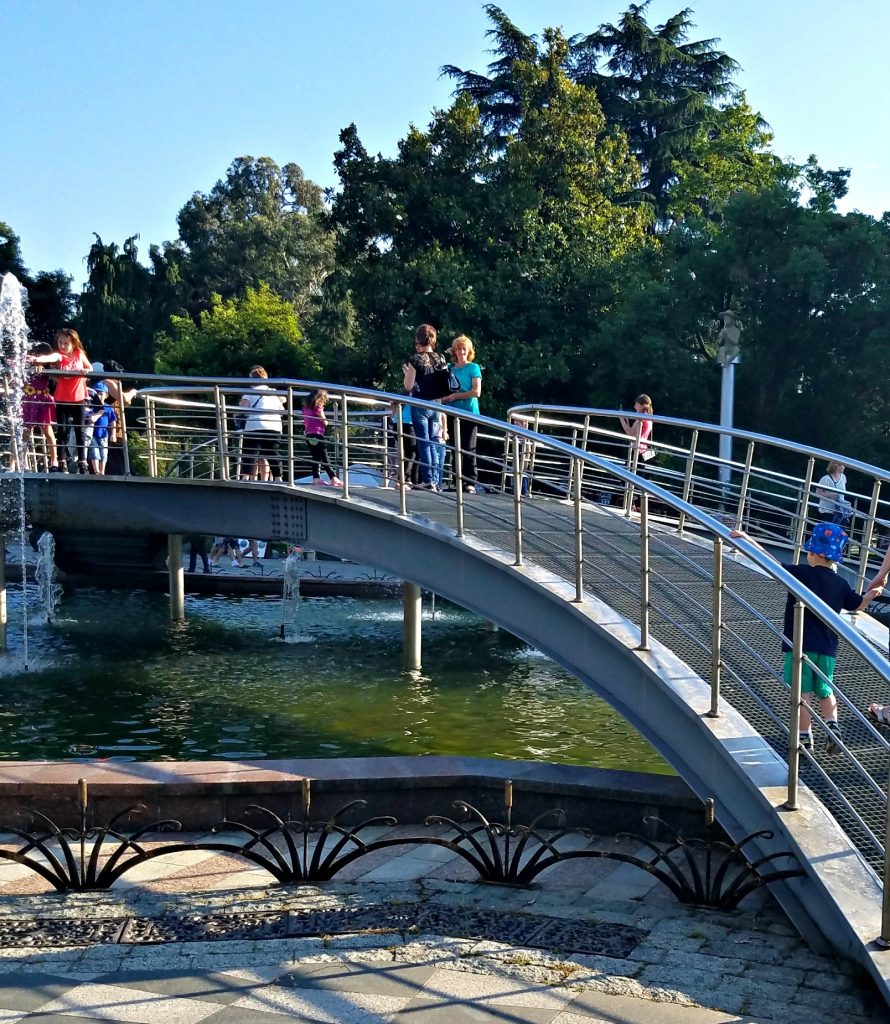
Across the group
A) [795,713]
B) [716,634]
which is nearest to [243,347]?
[716,634]

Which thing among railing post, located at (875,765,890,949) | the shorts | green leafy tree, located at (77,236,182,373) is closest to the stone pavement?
railing post, located at (875,765,890,949)

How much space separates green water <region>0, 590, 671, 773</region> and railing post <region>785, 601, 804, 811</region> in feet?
16.4

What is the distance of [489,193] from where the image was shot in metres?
28.7

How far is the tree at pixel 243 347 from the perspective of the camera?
36.2 meters

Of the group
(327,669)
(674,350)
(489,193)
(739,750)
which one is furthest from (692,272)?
(739,750)

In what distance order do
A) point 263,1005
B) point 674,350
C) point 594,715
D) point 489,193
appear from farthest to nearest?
1. point 489,193
2. point 674,350
3. point 594,715
4. point 263,1005

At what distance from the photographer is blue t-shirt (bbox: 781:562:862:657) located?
6.29 meters

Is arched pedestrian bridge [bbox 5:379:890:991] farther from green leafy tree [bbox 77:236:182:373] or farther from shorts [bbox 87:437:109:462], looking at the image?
green leafy tree [bbox 77:236:182:373]

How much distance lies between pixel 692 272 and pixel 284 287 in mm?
34318

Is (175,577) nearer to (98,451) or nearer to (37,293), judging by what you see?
(98,451)

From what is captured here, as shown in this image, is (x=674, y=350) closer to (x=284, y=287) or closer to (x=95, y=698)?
(x=95, y=698)

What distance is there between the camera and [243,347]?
38031 millimetres

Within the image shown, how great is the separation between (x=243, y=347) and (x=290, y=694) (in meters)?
26.4

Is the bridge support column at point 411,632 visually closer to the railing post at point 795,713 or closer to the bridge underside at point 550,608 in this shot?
the bridge underside at point 550,608
